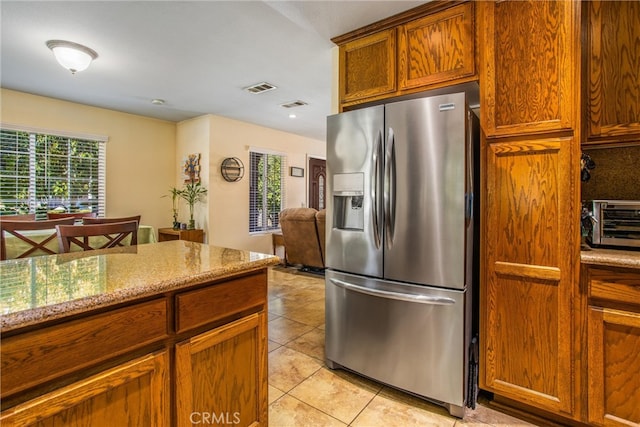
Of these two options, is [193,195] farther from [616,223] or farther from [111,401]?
[616,223]

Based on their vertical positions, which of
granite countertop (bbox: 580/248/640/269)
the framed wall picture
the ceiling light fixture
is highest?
the ceiling light fixture

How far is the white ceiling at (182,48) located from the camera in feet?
7.09

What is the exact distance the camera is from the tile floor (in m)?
1.71

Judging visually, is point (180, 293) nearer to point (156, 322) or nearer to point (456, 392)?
point (156, 322)

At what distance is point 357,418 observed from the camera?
5.69 ft

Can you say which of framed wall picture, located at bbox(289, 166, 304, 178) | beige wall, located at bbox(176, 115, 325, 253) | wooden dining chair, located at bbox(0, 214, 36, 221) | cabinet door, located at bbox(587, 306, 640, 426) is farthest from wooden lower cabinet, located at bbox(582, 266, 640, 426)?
framed wall picture, located at bbox(289, 166, 304, 178)

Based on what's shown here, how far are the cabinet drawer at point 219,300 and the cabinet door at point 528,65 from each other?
1.52 m

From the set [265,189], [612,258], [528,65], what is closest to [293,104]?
[265,189]

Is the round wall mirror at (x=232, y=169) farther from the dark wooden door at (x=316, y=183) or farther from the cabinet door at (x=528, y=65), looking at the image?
the cabinet door at (x=528, y=65)

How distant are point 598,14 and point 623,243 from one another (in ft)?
4.15

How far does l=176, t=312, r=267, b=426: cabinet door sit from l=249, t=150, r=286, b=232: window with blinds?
4.41m

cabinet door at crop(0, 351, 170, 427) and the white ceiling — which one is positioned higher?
the white ceiling

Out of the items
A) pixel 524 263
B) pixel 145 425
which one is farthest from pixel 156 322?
pixel 524 263

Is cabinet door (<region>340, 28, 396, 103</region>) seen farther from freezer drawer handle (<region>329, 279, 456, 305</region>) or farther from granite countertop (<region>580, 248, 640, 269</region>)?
granite countertop (<region>580, 248, 640, 269</region>)
